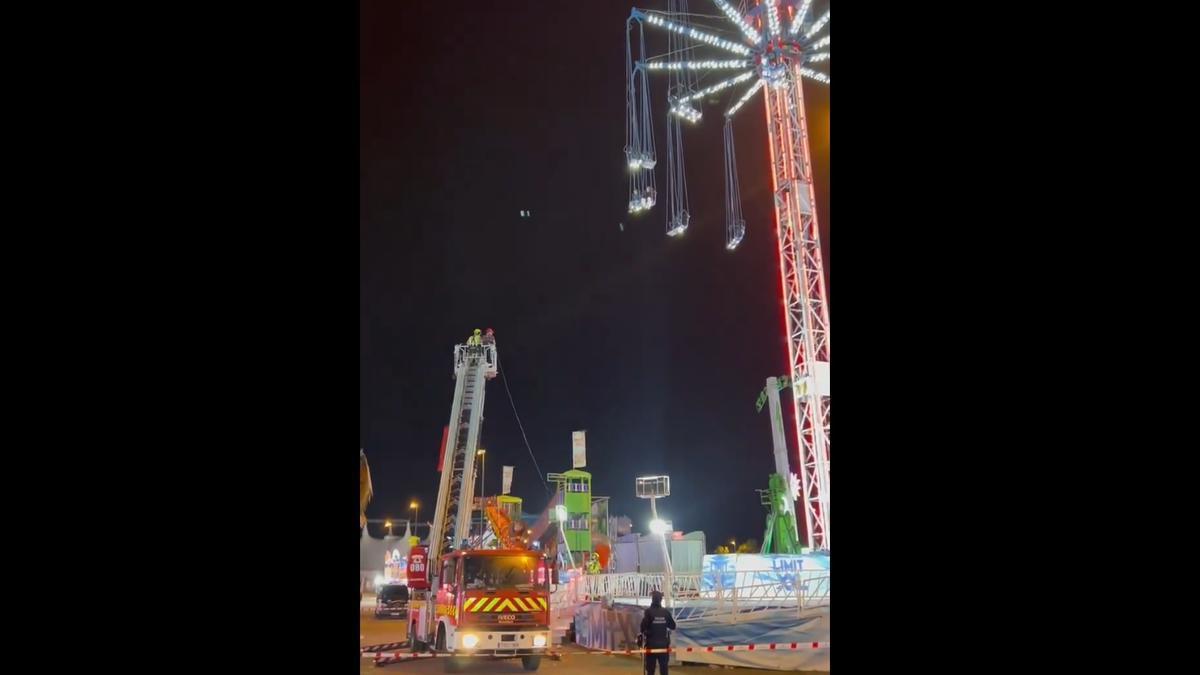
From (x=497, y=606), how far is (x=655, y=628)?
215cm

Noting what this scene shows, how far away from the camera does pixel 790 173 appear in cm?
1173

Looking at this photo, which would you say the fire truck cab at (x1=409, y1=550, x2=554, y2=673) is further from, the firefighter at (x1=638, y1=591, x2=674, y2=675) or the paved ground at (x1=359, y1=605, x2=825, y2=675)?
the firefighter at (x1=638, y1=591, x2=674, y2=675)

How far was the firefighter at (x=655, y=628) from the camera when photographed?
241 inches

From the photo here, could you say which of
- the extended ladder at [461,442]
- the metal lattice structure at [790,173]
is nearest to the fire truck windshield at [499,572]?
the extended ladder at [461,442]

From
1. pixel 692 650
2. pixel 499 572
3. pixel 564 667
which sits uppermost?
pixel 499 572

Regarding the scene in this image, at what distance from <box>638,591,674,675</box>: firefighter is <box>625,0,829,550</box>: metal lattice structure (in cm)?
531

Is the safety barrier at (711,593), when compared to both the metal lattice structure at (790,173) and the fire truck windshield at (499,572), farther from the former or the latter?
the metal lattice structure at (790,173)

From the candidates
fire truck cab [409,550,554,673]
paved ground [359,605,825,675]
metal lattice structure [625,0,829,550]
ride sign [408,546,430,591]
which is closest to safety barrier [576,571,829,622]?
paved ground [359,605,825,675]

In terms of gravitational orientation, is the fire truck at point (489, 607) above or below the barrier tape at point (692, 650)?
above

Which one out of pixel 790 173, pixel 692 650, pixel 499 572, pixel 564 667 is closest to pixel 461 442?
pixel 499 572

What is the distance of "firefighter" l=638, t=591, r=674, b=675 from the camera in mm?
6125

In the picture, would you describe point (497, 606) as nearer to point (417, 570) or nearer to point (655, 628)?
point (655, 628)
